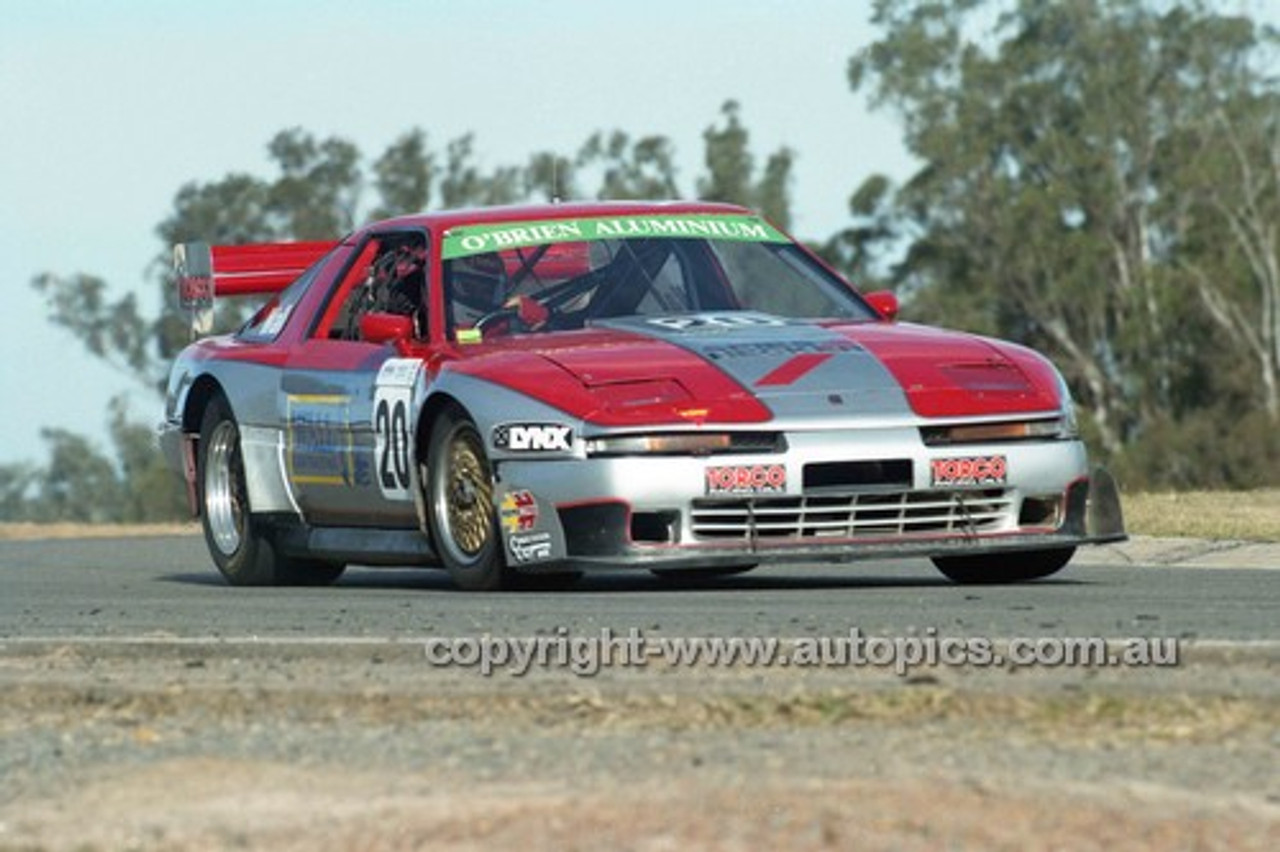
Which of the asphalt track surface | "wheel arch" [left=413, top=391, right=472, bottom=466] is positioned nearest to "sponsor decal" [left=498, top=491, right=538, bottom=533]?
the asphalt track surface

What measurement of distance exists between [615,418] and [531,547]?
1.80 feet

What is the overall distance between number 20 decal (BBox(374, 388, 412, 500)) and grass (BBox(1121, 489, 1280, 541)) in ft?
14.3

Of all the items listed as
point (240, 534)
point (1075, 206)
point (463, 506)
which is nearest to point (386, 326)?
point (463, 506)

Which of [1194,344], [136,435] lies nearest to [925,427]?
[1194,344]

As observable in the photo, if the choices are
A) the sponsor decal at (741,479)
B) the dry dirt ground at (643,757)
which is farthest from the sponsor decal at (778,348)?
the dry dirt ground at (643,757)

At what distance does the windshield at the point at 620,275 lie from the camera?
1185cm

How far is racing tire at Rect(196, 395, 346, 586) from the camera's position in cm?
1293

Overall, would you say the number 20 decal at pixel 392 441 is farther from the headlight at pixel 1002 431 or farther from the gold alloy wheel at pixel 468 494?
the headlight at pixel 1002 431

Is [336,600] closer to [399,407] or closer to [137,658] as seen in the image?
[399,407]

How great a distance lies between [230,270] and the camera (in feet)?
49.7

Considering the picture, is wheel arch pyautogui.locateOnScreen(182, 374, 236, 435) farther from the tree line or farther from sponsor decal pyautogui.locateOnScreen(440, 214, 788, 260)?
the tree line

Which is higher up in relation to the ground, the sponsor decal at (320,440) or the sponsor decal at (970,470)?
the sponsor decal at (320,440)

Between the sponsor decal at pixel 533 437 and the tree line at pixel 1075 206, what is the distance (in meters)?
51.9

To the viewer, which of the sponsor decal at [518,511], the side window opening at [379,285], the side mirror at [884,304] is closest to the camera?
the sponsor decal at [518,511]
